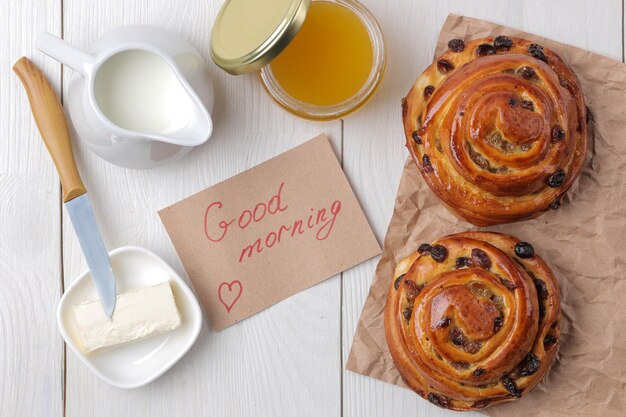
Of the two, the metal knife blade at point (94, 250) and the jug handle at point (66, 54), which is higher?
the jug handle at point (66, 54)

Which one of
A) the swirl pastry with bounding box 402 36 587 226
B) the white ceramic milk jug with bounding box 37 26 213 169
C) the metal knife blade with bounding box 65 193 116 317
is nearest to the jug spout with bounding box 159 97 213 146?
the white ceramic milk jug with bounding box 37 26 213 169

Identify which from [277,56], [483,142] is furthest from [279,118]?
[483,142]

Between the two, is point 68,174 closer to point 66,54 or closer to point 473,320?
point 66,54

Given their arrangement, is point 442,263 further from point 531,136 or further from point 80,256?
point 80,256

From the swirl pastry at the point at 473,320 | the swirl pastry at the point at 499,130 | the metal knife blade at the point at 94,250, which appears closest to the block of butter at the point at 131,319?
the metal knife blade at the point at 94,250

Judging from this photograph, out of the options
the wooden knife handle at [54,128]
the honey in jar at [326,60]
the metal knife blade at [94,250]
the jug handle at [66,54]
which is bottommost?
the metal knife blade at [94,250]

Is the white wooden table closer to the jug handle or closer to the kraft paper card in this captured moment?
the kraft paper card

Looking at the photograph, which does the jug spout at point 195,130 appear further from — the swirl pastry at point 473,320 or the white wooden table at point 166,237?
the swirl pastry at point 473,320
